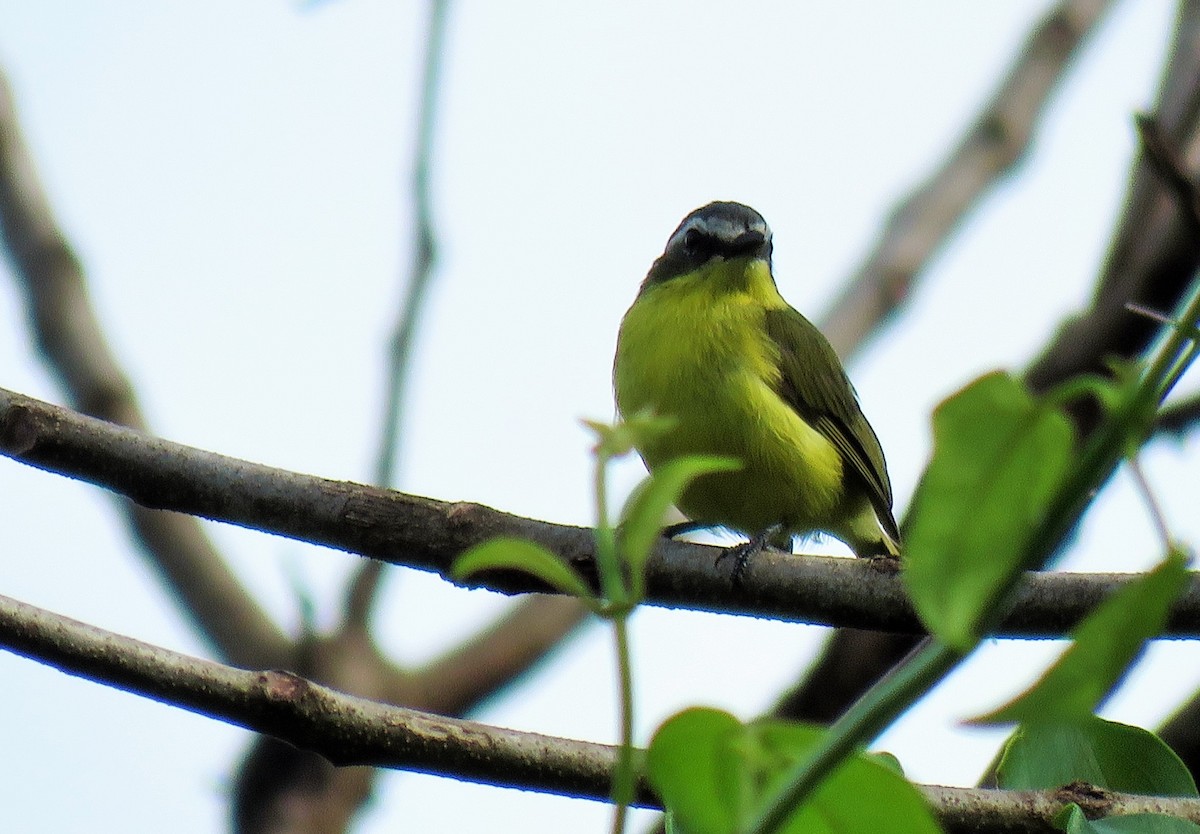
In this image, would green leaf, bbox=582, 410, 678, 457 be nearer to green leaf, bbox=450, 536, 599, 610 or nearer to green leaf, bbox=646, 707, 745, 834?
green leaf, bbox=450, 536, 599, 610

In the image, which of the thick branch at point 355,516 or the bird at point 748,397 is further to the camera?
the bird at point 748,397

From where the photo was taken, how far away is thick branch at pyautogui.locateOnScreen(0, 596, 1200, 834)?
213 centimetres

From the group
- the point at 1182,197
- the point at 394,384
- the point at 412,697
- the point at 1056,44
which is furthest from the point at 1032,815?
the point at 1056,44

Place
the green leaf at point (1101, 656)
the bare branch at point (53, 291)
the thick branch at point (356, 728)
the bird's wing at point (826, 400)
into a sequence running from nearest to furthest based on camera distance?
1. the green leaf at point (1101, 656)
2. the thick branch at point (356, 728)
3. the bird's wing at point (826, 400)
4. the bare branch at point (53, 291)

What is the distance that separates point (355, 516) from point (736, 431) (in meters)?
2.37

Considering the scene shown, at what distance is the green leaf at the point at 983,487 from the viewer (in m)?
0.87

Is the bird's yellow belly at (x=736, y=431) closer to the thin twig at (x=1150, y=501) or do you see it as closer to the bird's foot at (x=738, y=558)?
the bird's foot at (x=738, y=558)

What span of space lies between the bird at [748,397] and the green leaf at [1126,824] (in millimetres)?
2793

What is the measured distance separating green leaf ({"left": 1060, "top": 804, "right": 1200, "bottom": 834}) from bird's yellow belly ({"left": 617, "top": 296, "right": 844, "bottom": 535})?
3005 millimetres

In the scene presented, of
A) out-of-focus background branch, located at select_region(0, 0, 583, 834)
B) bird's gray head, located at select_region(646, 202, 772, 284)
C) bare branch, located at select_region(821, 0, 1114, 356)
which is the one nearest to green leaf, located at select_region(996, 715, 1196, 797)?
bird's gray head, located at select_region(646, 202, 772, 284)

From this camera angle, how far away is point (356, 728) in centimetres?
216

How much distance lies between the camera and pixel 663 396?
500cm

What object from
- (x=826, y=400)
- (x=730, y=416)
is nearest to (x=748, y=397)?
(x=730, y=416)

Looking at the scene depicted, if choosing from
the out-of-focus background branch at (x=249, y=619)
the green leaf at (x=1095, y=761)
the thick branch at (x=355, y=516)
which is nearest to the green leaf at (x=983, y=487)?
the green leaf at (x=1095, y=761)
